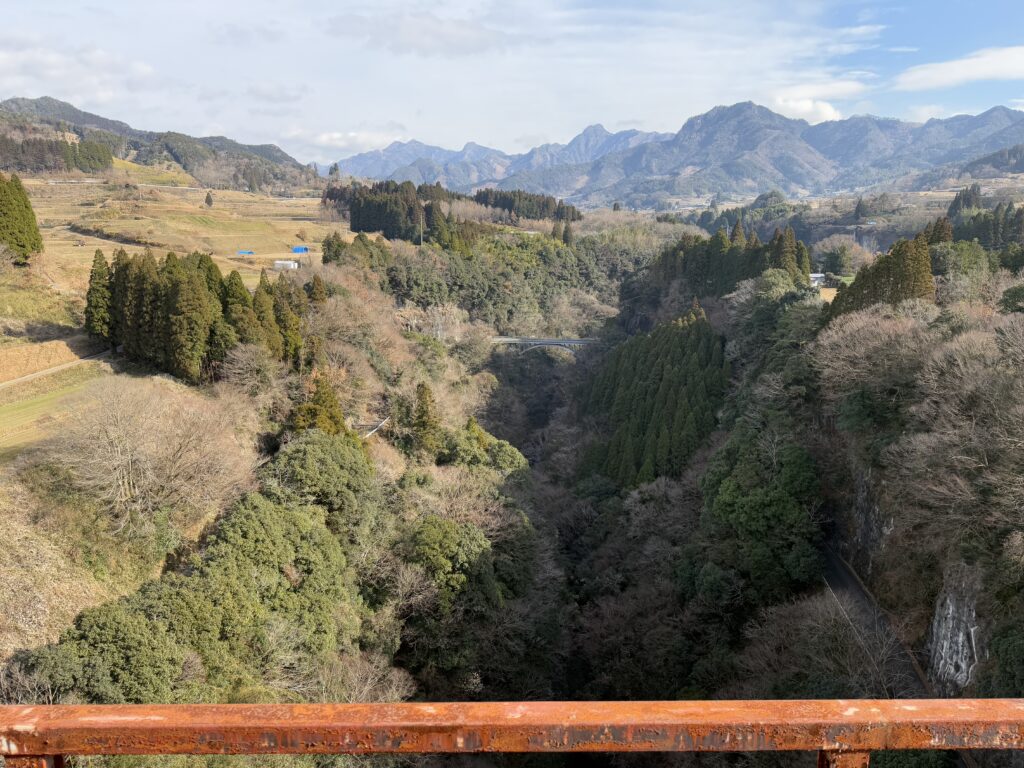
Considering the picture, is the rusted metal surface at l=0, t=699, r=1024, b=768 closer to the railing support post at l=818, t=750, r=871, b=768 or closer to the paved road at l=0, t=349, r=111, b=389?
the railing support post at l=818, t=750, r=871, b=768

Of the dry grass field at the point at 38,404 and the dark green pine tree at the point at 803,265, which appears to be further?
the dark green pine tree at the point at 803,265

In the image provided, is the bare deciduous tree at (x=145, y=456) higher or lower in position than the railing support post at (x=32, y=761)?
lower

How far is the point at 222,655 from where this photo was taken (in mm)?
11773

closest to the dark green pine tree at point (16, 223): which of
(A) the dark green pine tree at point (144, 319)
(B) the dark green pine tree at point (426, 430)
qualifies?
(A) the dark green pine tree at point (144, 319)

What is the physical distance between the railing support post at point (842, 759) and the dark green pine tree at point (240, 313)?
22.5 metres

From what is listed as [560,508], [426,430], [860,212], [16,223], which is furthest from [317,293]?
[860,212]

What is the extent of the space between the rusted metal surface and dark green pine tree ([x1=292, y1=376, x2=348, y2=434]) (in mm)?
18055

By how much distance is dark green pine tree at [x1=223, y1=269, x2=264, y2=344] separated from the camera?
21984mm

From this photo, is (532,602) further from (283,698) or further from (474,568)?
(283,698)

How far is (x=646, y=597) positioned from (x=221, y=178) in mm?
106182

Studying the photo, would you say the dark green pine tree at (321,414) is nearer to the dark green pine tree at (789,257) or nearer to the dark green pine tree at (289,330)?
the dark green pine tree at (289,330)

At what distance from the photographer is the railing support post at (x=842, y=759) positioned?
6.35 ft

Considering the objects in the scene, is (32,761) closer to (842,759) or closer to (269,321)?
(842,759)

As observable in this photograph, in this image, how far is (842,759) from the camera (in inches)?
76.5
